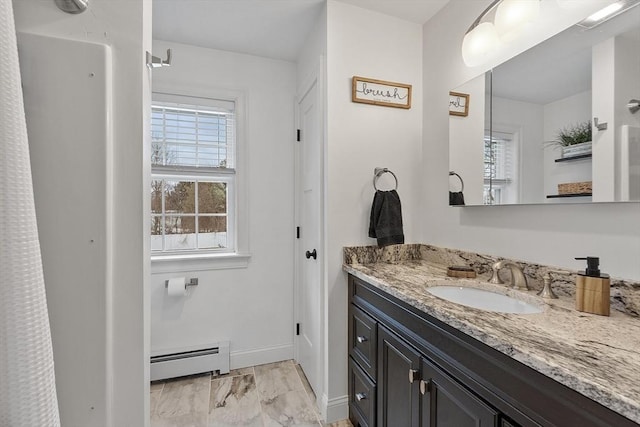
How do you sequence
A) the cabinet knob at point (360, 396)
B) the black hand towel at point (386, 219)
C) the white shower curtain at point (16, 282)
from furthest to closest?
1. the black hand towel at point (386, 219)
2. the cabinet knob at point (360, 396)
3. the white shower curtain at point (16, 282)

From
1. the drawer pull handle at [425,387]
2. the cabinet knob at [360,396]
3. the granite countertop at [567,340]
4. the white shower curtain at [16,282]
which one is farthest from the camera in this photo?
the cabinet knob at [360,396]

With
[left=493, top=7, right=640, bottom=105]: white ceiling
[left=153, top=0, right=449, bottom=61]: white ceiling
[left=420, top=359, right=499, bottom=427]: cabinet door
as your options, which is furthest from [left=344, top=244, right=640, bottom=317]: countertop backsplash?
[left=153, top=0, right=449, bottom=61]: white ceiling

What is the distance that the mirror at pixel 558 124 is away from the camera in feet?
3.13

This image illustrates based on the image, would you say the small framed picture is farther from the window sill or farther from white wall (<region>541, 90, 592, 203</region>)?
the window sill

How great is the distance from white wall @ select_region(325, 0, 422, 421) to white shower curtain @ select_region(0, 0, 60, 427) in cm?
133

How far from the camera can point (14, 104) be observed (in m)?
0.42

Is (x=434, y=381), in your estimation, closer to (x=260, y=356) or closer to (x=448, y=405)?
(x=448, y=405)

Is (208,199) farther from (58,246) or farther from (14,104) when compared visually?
(14,104)

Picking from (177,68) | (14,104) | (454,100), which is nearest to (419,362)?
(14,104)

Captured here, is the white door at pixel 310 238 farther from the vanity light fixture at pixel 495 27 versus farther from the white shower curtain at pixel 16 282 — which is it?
the white shower curtain at pixel 16 282

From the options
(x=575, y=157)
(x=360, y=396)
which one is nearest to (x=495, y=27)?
(x=575, y=157)

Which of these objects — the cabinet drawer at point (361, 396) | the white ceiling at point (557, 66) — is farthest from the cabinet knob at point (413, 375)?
the white ceiling at point (557, 66)

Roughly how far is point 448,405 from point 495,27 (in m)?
1.63

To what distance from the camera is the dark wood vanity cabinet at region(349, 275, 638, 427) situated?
2.10 feet
